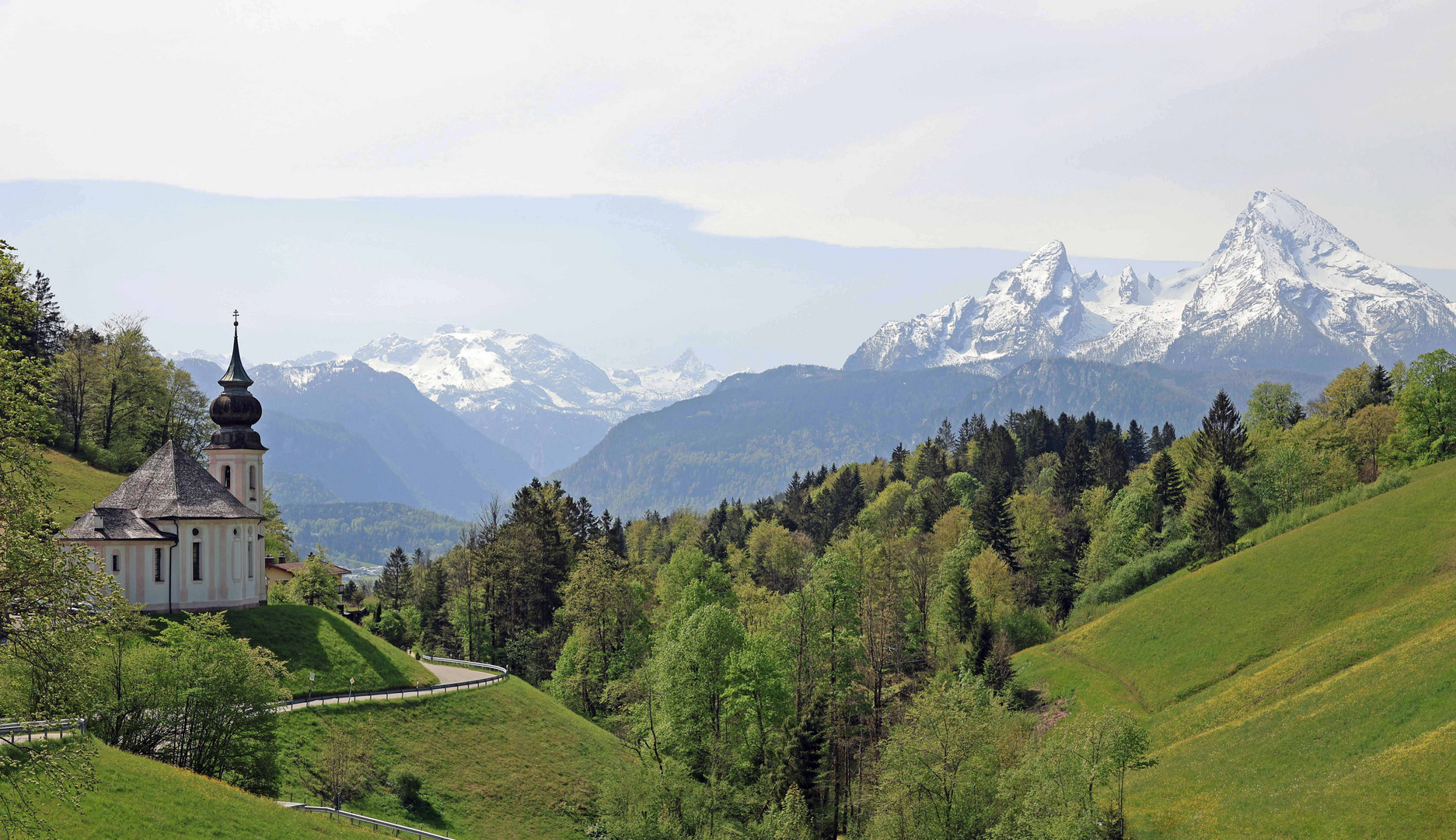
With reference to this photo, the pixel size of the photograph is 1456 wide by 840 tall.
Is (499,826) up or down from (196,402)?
down

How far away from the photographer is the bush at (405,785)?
53.0 m

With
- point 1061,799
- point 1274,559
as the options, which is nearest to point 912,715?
point 1061,799

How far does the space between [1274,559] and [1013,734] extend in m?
32.8

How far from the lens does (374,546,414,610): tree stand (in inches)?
5187

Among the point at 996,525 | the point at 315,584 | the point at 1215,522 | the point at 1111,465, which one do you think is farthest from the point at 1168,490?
the point at 315,584

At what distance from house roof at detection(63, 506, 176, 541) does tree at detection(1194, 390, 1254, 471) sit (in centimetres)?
9895

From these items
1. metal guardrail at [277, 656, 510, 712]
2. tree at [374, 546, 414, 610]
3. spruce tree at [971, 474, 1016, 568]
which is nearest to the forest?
spruce tree at [971, 474, 1016, 568]

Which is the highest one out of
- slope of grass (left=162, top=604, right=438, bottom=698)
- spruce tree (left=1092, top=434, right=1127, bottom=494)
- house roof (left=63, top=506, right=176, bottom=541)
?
spruce tree (left=1092, top=434, right=1127, bottom=494)

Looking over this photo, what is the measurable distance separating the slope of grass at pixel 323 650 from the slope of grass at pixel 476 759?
12.6 feet

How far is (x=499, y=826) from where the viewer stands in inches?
2125

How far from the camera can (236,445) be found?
78.2 m

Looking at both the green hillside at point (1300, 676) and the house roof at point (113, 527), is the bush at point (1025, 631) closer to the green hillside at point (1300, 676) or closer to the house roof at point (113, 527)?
the green hillside at point (1300, 676)

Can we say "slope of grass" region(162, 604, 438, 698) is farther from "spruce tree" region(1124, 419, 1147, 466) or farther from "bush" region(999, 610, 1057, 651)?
"spruce tree" region(1124, 419, 1147, 466)

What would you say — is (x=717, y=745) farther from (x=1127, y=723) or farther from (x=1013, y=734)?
(x=1127, y=723)
